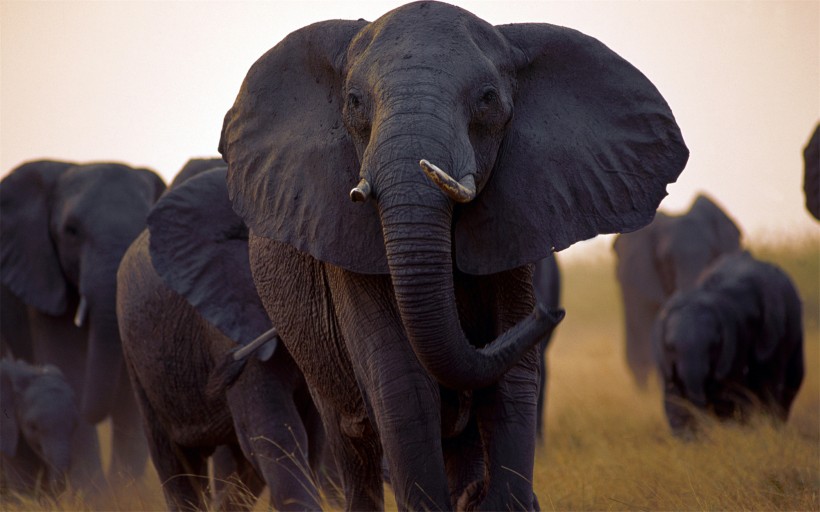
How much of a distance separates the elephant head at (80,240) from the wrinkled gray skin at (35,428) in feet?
0.96

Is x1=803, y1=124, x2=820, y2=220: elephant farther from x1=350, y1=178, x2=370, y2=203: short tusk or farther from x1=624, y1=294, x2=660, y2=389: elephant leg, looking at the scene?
x1=624, y1=294, x2=660, y2=389: elephant leg

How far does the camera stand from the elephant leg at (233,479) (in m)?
6.63

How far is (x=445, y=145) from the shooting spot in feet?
12.9

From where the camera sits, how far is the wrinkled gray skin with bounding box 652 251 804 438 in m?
9.95

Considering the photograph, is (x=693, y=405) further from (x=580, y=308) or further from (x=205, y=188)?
(x=580, y=308)

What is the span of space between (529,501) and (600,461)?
11.1 feet

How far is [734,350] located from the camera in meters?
10.1

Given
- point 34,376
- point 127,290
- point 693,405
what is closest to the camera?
point 127,290

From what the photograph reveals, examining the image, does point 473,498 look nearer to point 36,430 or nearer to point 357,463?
point 357,463

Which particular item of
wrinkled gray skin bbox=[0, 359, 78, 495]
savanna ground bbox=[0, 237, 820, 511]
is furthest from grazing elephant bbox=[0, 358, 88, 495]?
savanna ground bbox=[0, 237, 820, 511]

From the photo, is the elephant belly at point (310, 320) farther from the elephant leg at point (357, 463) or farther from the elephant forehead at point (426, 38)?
the elephant forehead at point (426, 38)

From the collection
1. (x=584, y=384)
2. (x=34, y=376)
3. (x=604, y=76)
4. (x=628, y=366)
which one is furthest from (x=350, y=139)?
(x=628, y=366)

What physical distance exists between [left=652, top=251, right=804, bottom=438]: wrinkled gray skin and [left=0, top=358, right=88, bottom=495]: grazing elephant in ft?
14.0

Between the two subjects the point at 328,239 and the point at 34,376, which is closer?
the point at 328,239
